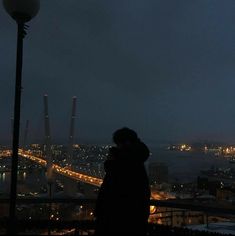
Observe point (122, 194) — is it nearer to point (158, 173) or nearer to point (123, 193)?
point (123, 193)

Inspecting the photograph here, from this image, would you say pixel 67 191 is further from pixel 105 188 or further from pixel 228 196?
pixel 105 188

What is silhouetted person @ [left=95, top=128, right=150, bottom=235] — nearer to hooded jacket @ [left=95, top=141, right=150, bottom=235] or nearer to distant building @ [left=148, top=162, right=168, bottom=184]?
hooded jacket @ [left=95, top=141, right=150, bottom=235]

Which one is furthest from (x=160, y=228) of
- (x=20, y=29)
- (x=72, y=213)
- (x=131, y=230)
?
(x=72, y=213)

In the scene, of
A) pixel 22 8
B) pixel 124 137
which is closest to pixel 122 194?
pixel 124 137

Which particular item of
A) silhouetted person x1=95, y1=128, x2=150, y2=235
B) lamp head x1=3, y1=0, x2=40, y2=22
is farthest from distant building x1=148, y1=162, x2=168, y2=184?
silhouetted person x1=95, y1=128, x2=150, y2=235

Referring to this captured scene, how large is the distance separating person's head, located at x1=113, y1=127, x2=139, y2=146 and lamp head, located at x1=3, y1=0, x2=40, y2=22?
1.22 metres

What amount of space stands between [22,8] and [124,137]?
4.16 ft

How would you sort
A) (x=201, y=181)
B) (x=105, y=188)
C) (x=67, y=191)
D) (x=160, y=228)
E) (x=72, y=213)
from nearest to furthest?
(x=105, y=188) < (x=160, y=228) < (x=72, y=213) < (x=67, y=191) < (x=201, y=181)

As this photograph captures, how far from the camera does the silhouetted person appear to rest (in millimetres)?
1795

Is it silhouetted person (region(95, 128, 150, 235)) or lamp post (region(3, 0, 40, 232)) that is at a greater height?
lamp post (region(3, 0, 40, 232))

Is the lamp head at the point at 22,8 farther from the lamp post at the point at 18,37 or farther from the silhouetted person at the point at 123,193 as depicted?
the silhouetted person at the point at 123,193

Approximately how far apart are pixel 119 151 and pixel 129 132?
0.12 m

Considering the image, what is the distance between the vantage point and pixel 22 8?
2.57 m

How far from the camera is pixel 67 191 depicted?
31312mm
